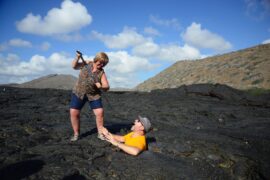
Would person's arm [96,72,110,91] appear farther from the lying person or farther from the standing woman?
the lying person

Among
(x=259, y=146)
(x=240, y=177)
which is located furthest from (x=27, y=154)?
(x=259, y=146)

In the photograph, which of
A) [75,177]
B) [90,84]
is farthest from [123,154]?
[90,84]

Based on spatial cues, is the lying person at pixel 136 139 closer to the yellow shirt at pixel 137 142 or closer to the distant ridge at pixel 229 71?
the yellow shirt at pixel 137 142

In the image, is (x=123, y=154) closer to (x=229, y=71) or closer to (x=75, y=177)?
(x=75, y=177)

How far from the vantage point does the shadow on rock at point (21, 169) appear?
377 cm

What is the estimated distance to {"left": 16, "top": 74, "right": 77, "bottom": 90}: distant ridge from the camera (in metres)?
27.8

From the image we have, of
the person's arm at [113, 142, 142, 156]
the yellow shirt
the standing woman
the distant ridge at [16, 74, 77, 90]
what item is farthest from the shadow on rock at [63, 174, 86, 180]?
the distant ridge at [16, 74, 77, 90]

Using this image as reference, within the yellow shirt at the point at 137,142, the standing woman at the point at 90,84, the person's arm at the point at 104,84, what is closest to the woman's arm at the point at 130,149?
the yellow shirt at the point at 137,142

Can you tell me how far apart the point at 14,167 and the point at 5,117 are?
4.22 metres

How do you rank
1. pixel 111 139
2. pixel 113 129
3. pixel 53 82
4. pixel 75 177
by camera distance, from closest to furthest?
pixel 75 177, pixel 111 139, pixel 113 129, pixel 53 82

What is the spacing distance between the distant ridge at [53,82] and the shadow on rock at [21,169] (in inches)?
934

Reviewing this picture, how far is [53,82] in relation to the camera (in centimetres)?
2934

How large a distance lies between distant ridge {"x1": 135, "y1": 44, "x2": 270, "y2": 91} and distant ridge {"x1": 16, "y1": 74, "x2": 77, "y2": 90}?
13.5 meters

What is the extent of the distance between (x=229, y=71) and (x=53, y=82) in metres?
19.3
